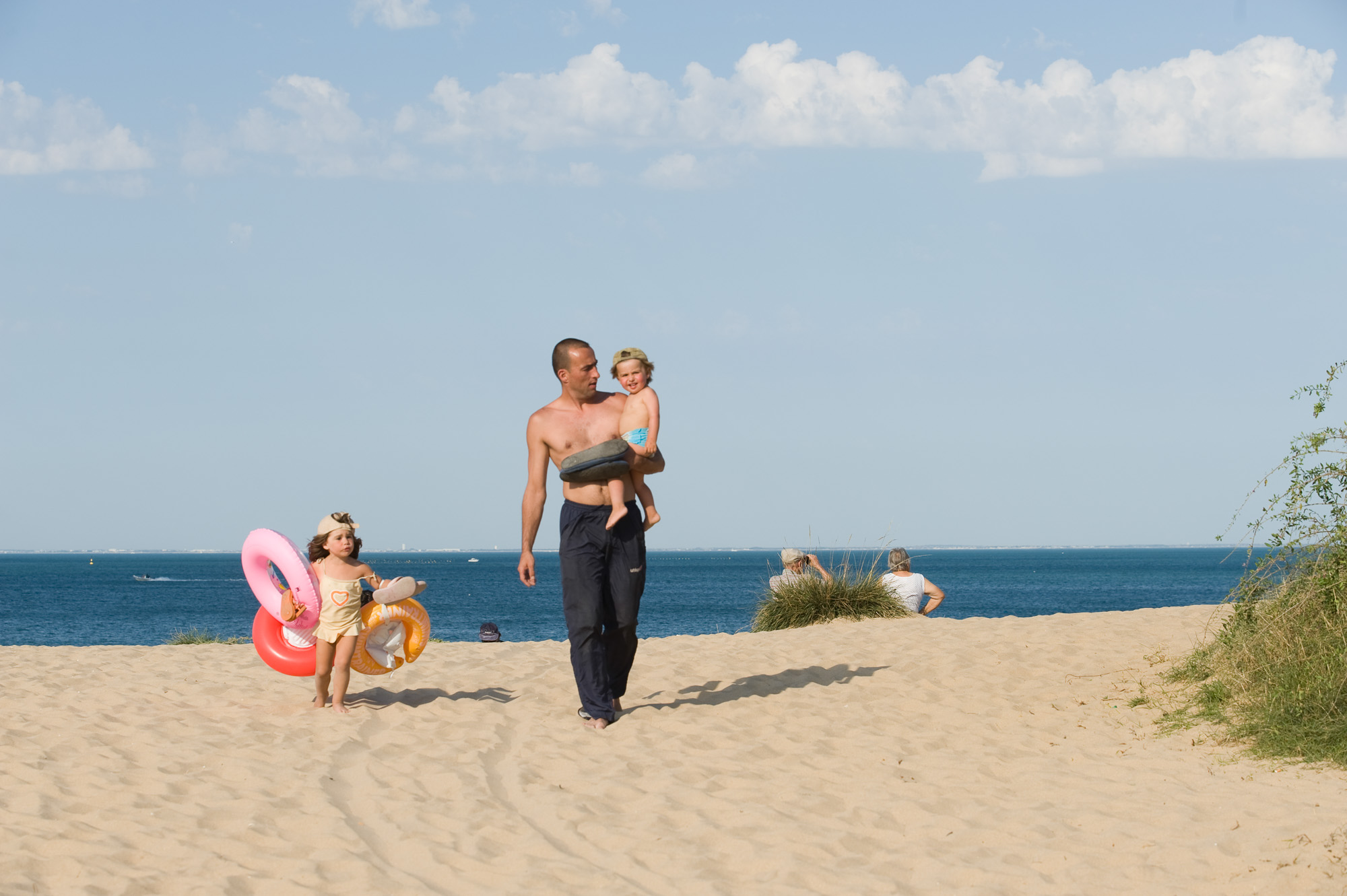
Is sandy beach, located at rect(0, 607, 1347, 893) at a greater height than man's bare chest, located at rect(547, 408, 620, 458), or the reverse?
man's bare chest, located at rect(547, 408, 620, 458)

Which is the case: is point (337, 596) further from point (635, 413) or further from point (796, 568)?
point (796, 568)

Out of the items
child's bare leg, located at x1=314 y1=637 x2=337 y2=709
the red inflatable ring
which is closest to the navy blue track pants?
child's bare leg, located at x1=314 y1=637 x2=337 y2=709

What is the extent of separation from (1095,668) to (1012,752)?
2.45m

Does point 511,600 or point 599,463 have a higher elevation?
point 599,463

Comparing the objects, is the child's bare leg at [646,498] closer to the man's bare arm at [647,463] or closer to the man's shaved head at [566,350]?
the man's bare arm at [647,463]

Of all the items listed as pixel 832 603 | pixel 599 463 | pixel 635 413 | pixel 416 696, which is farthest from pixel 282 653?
pixel 832 603

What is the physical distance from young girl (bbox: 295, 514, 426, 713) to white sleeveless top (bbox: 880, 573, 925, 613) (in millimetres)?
7289

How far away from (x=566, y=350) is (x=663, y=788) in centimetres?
271

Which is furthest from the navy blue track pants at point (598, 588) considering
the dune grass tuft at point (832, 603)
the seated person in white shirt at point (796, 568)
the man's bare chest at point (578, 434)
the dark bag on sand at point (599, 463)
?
the seated person in white shirt at point (796, 568)

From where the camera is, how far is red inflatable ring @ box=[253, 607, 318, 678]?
7.27m

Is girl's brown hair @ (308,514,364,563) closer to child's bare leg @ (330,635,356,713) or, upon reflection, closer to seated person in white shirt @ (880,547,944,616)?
child's bare leg @ (330,635,356,713)

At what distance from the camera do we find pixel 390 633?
7238mm

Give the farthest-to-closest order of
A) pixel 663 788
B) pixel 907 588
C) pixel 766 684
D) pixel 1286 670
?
pixel 907 588
pixel 766 684
pixel 1286 670
pixel 663 788

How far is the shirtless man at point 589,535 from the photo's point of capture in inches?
255
